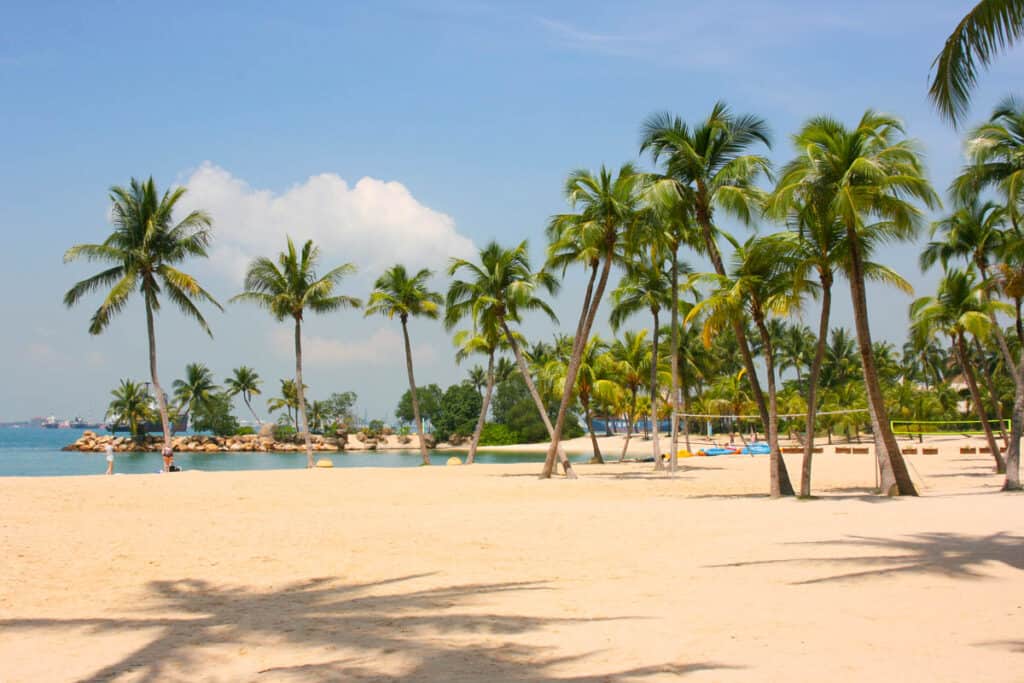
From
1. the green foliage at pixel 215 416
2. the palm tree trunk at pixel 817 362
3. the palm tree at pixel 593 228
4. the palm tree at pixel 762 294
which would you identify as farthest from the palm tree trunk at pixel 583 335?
the green foliage at pixel 215 416

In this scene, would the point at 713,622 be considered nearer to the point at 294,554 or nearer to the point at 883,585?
the point at 883,585

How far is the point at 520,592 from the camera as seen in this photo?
9.02 meters

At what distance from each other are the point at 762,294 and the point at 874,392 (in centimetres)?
330

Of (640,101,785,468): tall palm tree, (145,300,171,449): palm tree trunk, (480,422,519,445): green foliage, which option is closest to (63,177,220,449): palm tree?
(145,300,171,449): palm tree trunk

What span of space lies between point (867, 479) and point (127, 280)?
27.4 m

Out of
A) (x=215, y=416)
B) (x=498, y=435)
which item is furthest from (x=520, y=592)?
(x=215, y=416)

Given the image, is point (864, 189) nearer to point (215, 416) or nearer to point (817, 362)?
point (817, 362)

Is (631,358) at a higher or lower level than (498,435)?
higher

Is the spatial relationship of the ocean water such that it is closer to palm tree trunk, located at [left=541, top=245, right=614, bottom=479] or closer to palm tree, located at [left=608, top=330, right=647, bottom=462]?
palm tree, located at [left=608, top=330, right=647, bottom=462]

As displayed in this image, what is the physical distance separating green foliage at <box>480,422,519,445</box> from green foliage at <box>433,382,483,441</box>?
1.73 metres

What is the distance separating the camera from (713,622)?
7.37 meters

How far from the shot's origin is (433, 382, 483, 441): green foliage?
287ft

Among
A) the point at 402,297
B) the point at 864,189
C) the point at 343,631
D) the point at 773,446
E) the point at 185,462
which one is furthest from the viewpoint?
the point at 185,462

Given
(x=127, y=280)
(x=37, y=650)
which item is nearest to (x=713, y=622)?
(x=37, y=650)
